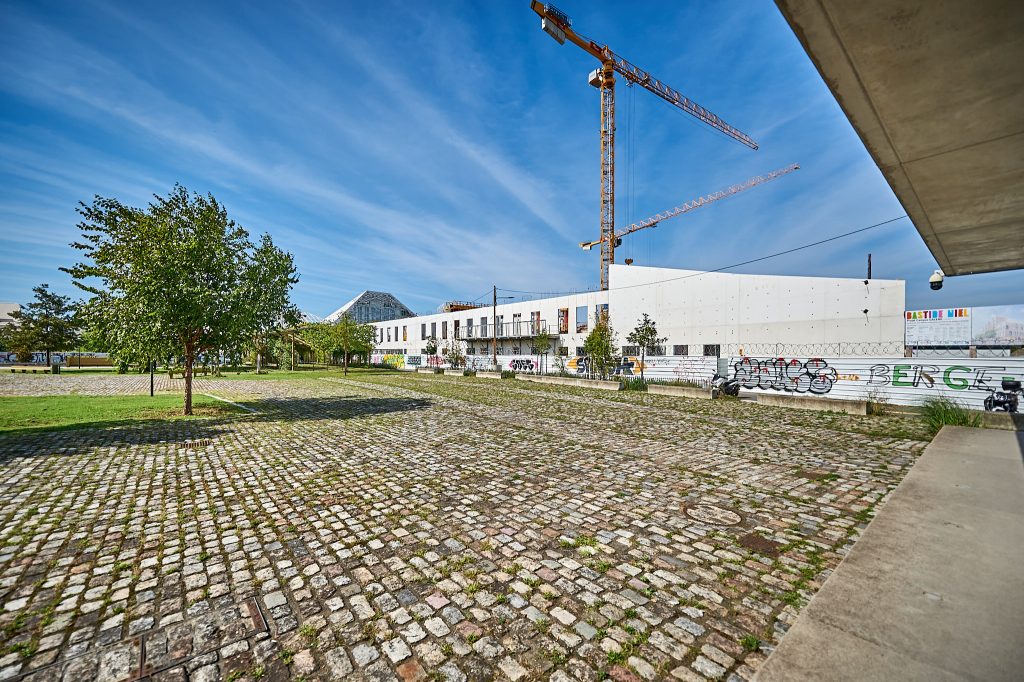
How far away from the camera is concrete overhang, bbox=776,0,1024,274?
A: 94.3 inches

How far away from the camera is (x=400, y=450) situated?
7395mm

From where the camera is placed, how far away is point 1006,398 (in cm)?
1091

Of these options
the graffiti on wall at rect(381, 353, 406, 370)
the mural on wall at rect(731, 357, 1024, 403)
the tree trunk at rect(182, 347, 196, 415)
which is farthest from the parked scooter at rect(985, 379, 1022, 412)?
the graffiti on wall at rect(381, 353, 406, 370)

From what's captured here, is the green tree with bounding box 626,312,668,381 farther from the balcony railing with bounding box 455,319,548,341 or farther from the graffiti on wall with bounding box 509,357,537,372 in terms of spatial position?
the balcony railing with bounding box 455,319,548,341

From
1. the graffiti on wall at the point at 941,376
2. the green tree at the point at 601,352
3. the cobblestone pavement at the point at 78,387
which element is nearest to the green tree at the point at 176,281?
the cobblestone pavement at the point at 78,387

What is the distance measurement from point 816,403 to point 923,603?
12967 millimetres

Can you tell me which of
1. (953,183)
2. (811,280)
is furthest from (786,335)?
(953,183)

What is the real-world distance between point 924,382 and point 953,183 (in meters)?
11.3

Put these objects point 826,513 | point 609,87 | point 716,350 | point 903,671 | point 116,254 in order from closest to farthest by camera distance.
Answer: point 903,671
point 826,513
point 116,254
point 716,350
point 609,87

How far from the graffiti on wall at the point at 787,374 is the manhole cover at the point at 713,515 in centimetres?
1315

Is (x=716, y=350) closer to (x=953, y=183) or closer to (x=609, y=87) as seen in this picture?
(x=953, y=183)

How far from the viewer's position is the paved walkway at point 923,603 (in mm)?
2000

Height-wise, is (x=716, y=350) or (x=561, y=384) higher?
(x=716, y=350)

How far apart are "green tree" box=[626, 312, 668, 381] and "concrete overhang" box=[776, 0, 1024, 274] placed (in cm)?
2111
